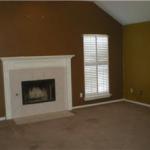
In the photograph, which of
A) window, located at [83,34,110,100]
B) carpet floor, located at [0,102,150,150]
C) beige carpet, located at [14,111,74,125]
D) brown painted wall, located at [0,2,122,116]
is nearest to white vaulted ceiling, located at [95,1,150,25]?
brown painted wall, located at [0,2,122,116]

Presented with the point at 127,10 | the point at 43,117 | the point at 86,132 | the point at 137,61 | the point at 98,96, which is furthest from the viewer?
the point at 98,96

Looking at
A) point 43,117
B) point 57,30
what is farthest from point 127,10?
point 43,117

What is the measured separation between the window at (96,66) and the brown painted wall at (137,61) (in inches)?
23.9

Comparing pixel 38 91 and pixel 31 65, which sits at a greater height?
pixel 31 65

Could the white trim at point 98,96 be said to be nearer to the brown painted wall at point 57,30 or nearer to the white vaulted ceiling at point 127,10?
the brown painted wall at point 57,30

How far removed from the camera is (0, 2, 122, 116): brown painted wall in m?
5.21

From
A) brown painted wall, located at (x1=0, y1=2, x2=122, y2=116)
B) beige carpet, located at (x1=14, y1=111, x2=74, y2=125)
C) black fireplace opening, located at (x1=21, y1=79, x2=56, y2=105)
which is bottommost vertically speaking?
beige carpet, located at (x1=14, y1=111, x2=74, y2=125)

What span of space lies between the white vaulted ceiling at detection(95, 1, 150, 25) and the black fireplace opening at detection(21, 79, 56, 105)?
2371mm

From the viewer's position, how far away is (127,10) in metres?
5.71

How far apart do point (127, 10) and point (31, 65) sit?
2716 mm

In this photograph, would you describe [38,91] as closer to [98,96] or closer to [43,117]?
[43,117]

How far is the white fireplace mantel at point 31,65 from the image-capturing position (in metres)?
5.25

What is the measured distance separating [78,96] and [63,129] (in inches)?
65.7

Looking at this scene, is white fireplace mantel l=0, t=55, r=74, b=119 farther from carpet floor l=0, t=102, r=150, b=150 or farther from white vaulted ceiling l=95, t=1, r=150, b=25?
white vaulted ceiling l=95, t=1, r=150, b=25
